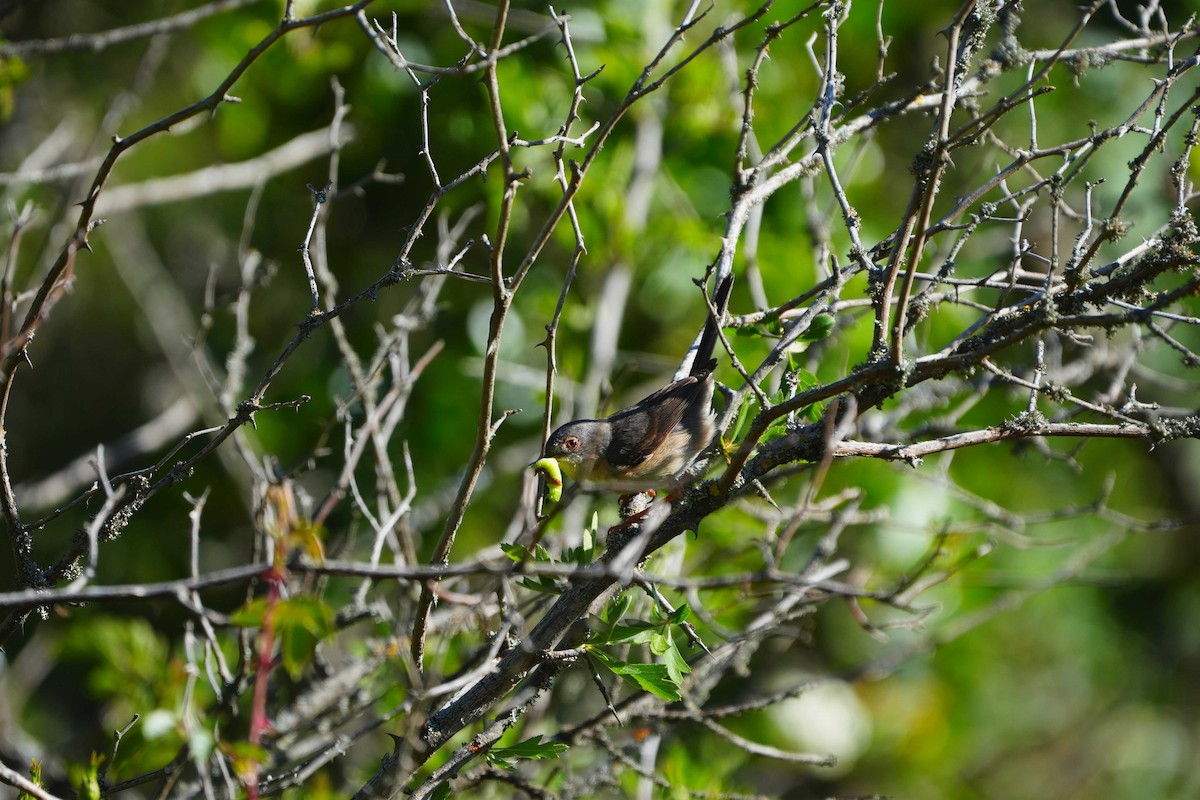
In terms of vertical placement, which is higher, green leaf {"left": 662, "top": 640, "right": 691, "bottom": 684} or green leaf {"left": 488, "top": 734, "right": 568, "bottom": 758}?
green leaf {"left": 662, "top": 640, "right": 691, "bottom": 684}

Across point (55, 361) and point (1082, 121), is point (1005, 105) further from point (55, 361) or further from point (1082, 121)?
point (55, 361)

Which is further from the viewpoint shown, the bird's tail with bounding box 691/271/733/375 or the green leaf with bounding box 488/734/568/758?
the bird's tail with bounding box 691/271/733/375

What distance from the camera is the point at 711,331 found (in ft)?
11.6

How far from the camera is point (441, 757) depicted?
3219 millimetres

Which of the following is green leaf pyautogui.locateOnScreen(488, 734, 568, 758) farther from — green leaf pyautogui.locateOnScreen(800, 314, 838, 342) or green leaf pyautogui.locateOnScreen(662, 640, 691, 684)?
green leaf pyautogui.locateOnScreen(800, 314, 838, 342)

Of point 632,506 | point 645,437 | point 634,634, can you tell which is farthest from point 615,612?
point 645,437

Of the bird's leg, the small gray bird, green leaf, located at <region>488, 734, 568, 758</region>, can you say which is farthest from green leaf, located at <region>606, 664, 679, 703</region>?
the small gray bird

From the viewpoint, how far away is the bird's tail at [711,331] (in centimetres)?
295

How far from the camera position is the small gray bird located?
4.05 m

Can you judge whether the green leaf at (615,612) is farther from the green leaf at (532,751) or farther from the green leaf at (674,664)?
the green leaf at (532,751)

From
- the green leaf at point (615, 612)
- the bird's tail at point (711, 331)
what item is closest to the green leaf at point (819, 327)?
the bird's tail at point (711, 331)

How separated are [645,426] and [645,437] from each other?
1.9 inches

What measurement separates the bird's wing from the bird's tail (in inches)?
2.8


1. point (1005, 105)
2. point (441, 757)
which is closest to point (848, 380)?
point (1005, 105)
